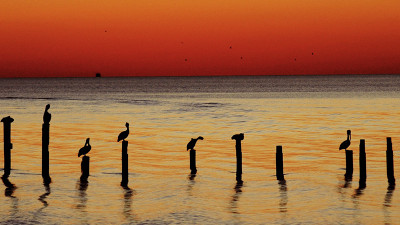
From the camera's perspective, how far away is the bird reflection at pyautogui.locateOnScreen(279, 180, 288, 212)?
1866 centimetres

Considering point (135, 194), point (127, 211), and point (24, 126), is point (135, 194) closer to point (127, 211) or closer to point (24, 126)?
point (127, 211)

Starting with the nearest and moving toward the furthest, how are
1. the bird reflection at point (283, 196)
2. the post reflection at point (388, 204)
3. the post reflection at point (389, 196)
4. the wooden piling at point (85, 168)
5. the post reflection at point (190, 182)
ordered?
the post reflection at point (388, 204) < the bird reflection at point (283, 196) < the post reflection at point (389, 196) < the post reflection at point (190, 182) < the wooden piling at point (85, 168)

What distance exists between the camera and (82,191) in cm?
2105

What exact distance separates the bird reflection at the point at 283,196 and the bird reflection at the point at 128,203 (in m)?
4.00

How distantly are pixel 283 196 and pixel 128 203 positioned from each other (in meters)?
4.53

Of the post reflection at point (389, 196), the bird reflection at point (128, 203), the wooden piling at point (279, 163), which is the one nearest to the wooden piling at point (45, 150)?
the bird reflection at point (128, 203)

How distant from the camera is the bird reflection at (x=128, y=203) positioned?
17688 mm

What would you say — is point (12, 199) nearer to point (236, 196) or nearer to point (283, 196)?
point (236, 196)

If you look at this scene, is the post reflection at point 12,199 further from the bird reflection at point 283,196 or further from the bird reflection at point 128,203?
the bird reflection at point 283,196

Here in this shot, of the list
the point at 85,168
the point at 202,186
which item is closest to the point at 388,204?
the point at 202,186

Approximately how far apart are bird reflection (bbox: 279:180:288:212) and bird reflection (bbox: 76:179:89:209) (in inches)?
212

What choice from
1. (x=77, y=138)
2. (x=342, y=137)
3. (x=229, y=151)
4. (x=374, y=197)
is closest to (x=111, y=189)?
(x=374, y=197)

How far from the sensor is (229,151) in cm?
3209

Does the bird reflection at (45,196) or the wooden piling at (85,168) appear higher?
the wooden piling at (85,168)
